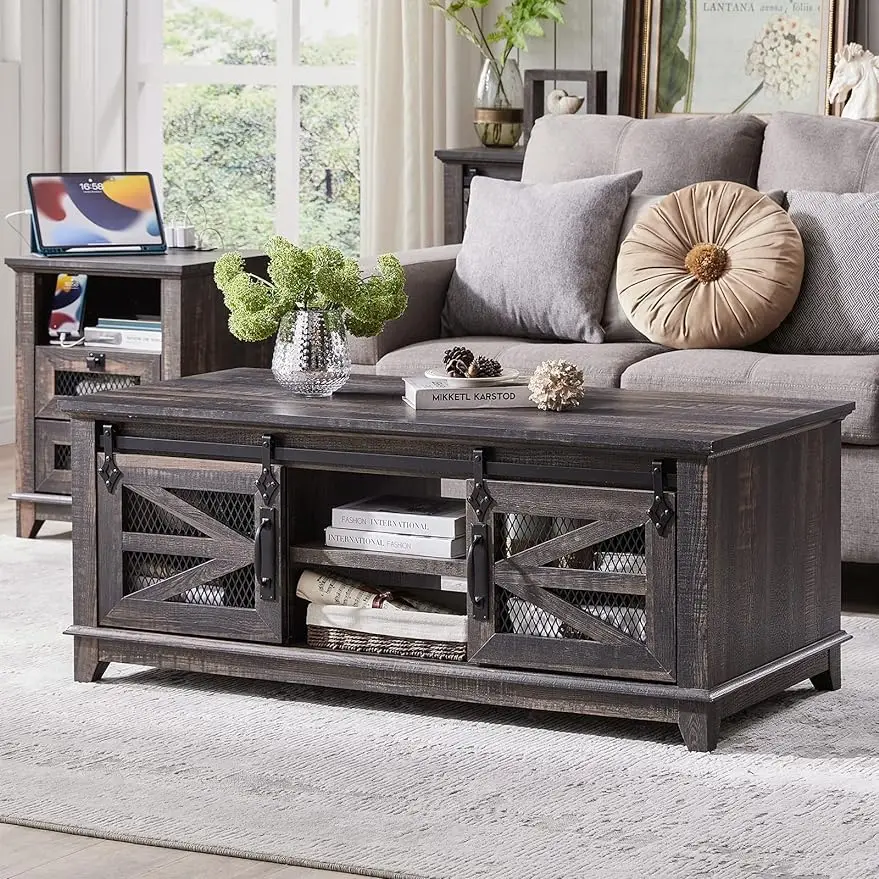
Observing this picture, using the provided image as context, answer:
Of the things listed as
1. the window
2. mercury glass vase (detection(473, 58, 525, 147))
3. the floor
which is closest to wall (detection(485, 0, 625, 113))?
mercury glass vase (detection(473, 58, 525, 147))

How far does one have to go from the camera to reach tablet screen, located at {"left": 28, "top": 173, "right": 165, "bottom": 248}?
13.9 feet

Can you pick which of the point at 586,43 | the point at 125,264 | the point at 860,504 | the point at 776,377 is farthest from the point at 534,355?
the point at 586,43

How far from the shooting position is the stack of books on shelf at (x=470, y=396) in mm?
2844

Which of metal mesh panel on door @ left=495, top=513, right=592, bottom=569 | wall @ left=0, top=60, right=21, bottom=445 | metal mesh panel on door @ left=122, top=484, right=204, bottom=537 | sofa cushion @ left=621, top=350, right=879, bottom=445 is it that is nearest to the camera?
metal mesh panel on door @ left=495, top=513, right=592, bottom=569

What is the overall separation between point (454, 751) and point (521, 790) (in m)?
0.20

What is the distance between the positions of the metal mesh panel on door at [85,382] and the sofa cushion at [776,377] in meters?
1.23

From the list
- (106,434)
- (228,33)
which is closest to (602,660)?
(106,434)

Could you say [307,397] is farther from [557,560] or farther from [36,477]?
[36,477]

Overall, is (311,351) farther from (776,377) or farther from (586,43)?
(586,43)

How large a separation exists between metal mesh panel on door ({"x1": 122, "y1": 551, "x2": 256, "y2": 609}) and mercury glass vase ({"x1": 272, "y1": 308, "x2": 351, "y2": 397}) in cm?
34

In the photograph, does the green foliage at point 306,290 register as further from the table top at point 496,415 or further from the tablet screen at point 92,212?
the tablet screen at point 92,212

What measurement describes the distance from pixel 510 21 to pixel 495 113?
0.91 feet

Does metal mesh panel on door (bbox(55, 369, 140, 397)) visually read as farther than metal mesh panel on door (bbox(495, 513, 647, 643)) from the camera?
Yes

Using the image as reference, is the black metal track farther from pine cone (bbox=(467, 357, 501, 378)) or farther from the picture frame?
the picture frame
